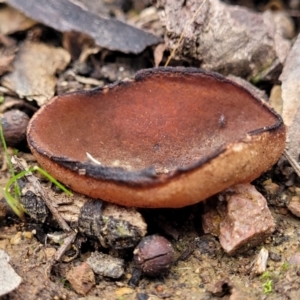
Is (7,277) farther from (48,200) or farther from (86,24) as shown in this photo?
(86,24)

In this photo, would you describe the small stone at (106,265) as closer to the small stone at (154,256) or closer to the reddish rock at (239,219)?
the small stone at (154,256)

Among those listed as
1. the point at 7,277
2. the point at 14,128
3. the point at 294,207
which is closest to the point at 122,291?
the point at 7,277

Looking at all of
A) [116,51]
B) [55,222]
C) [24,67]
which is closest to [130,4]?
[116,51]

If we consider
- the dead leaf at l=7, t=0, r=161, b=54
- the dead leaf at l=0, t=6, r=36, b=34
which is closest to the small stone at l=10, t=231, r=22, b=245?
the dead leaf at l=7, t=0, r=161, b=54

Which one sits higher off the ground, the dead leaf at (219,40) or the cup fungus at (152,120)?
the dead leaf at (219,40)

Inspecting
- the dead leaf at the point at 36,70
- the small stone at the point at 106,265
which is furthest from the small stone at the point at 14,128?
the small stone at the point at 106,265

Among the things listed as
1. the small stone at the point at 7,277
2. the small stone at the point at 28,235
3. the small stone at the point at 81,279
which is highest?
the small stone at the point at 81,279
